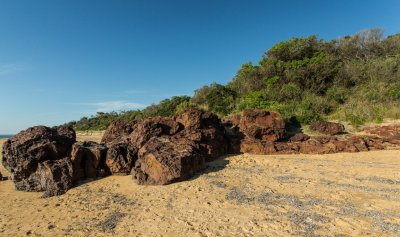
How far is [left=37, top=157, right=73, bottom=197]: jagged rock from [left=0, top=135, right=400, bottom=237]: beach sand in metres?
0.33

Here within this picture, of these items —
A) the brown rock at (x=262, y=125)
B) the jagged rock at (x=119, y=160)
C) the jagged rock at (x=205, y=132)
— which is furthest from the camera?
the brown rock at (x=262, y=125)

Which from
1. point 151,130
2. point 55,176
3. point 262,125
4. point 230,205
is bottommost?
point 230,205

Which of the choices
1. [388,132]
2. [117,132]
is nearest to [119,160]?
[117,132]

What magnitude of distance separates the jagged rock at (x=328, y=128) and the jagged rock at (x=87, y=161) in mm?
10704

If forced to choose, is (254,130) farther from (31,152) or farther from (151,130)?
(31,152)

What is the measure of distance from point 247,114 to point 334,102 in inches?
343

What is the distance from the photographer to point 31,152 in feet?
32.5

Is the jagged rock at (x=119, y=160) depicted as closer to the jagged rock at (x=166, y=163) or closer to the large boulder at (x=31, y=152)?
the jagged rock at (x=166, y=163)

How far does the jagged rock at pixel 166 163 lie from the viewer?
28.6ft

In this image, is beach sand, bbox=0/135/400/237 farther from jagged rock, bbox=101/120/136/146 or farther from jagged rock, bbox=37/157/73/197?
jagged rock, bbox=101/120/136/146

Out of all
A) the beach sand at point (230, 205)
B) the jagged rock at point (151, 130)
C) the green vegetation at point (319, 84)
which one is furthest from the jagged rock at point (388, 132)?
the jagged rock at point (151, 130)

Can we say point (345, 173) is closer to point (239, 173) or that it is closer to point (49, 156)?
point (239, 173)

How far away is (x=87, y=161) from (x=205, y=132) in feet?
15.6

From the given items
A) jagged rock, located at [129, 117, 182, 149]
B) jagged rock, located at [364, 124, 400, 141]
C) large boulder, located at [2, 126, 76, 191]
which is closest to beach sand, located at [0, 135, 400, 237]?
large boulder, located at [2, 126, 76, 191]
